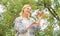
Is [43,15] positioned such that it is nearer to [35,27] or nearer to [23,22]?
[35,27]

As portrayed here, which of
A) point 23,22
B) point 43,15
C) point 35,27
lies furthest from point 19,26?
point 43,15

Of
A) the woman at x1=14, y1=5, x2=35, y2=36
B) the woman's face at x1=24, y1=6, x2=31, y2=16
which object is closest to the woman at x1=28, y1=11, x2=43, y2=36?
the woman at x1=14, y1=5, x2=35, y2=36

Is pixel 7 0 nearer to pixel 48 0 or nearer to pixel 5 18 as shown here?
pixel 5 18

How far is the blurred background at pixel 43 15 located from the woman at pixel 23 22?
0.31 ft

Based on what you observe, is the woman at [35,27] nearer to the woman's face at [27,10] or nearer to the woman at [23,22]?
the woman at [23,22]

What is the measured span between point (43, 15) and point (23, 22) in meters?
0.39

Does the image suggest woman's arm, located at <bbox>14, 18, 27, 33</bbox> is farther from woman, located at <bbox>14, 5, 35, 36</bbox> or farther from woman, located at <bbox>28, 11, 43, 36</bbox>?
woman, located at <bbox>28, 11, 43, 36</bbox>

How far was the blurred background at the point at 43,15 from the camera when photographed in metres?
4.70

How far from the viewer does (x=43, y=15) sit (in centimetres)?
469

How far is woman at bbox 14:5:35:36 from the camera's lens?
4.61 meters

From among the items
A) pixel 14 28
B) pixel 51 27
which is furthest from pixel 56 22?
pixel 14 28

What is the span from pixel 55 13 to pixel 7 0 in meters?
0.93

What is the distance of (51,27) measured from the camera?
470 cm

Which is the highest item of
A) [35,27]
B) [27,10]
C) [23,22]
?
[27,10]
